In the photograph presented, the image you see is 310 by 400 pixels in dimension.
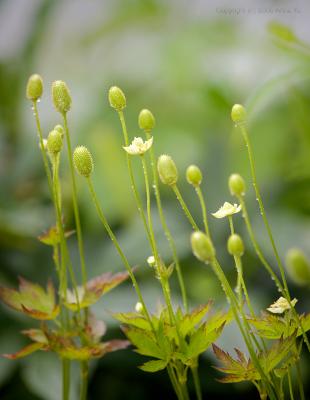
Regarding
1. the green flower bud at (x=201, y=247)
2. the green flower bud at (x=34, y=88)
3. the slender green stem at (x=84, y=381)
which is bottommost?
the slender green stem at (x=84, y=381)

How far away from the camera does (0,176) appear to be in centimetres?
116

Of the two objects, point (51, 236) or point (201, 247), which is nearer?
point (201, 247)

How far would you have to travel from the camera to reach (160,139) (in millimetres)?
1251

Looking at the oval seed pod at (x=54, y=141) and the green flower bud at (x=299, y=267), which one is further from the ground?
the oval seed pod at (x=54, y=141)

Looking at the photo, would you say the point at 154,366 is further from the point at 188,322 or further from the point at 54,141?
the point at 54,141

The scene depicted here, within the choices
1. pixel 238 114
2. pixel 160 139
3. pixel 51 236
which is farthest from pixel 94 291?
pixel 160 139

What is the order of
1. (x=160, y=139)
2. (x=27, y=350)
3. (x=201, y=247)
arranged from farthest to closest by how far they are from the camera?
(x=160, y=139) → (x=27, y=350) → (x=201, y=247)

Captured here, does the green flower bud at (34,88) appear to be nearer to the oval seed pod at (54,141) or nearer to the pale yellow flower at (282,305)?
the oval seed pod at (54,141)

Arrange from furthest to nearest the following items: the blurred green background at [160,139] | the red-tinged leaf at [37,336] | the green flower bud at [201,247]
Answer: the blurred green background at [160,139] → the red-tinged leaf at [37,336] → the green flower bud at [201,247]

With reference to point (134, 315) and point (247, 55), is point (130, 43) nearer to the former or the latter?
point (247, 55)

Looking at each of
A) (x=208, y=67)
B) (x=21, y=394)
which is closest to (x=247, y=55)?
(x=208, y=67)

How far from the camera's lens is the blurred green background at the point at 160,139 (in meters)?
0.74

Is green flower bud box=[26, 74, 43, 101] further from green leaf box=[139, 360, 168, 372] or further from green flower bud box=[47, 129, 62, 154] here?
green leaf box=[139, 360, 168, 372]

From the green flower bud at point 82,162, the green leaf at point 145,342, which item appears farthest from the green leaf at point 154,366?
the green flower bud at point 82,162
